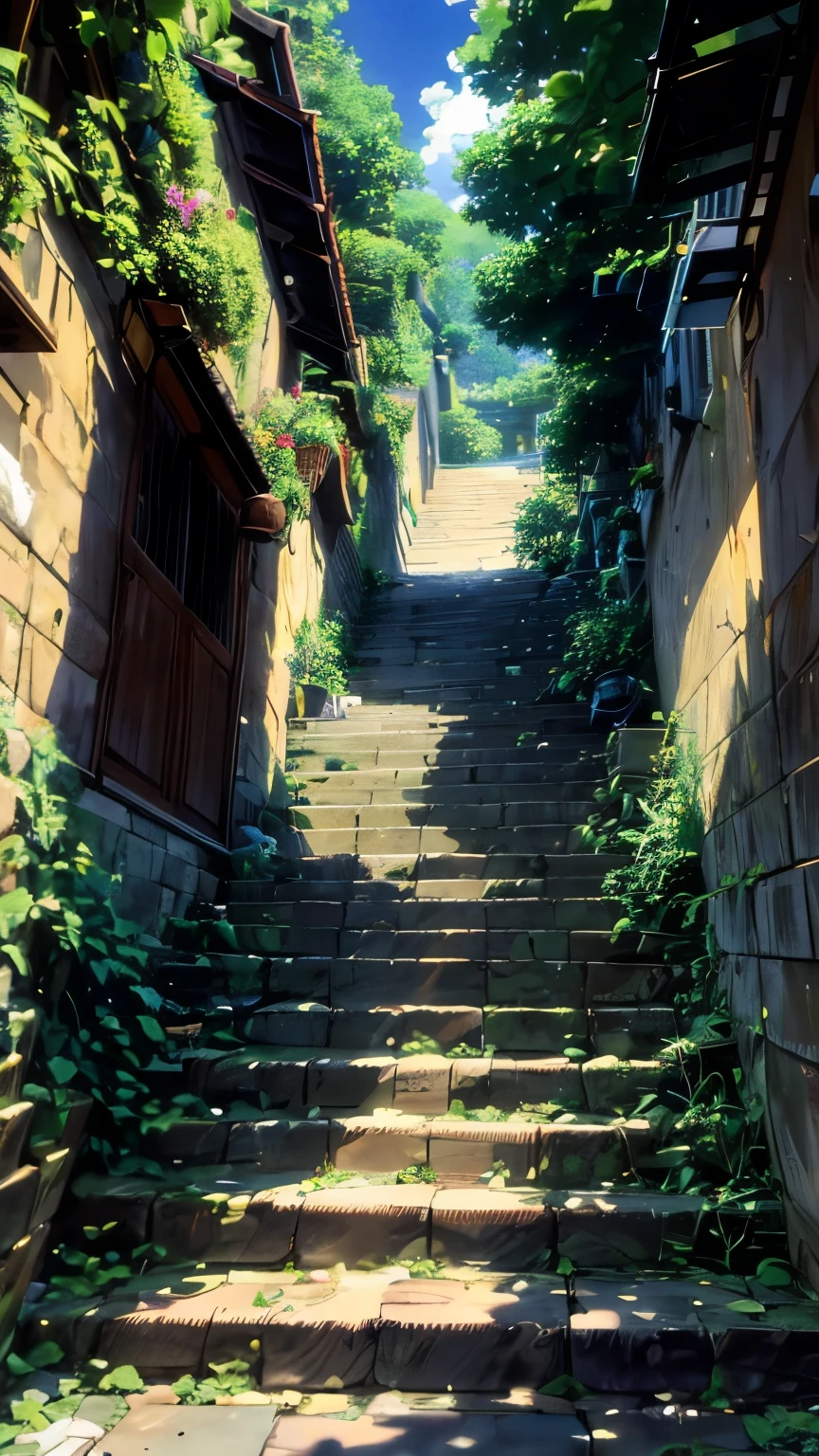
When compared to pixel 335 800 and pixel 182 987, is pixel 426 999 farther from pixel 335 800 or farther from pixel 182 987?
pixel 335 800

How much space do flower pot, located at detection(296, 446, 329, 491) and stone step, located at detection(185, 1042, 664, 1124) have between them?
5401 mm

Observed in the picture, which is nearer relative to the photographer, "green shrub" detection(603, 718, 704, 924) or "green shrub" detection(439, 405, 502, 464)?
"green shrub" detection(603, 718, 704, 924)

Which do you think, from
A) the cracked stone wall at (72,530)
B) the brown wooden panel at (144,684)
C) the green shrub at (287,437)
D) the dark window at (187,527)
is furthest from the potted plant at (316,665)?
the cracked stone wall at (72,530)

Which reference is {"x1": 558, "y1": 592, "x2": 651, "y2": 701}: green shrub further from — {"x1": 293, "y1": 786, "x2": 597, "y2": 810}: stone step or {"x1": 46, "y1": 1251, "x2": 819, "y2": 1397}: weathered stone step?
{"x1": 46, "y1": 1251, "x2": 819, "y2": 1397}: weathered stone step

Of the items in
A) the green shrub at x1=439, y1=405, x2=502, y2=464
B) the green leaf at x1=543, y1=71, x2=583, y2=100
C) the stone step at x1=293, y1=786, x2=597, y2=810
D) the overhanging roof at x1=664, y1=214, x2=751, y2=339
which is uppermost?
the green shrub at x1=439, y1=405, x2=502, y2=464

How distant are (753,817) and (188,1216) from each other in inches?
91.6

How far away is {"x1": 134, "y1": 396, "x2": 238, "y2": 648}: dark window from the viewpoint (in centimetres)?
534

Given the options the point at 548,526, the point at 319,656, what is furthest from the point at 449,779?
the point at 548,526

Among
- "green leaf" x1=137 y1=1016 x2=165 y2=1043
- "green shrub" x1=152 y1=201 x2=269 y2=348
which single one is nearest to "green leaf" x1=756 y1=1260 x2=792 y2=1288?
"green leaf" x1=137 y1=1016 x2=165 y2=1043

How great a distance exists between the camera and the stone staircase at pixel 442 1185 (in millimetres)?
2500

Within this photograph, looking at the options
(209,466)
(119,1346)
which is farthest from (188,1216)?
(209,466)

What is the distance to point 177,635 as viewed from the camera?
5.57m

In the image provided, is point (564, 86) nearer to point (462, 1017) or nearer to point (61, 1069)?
point (462, 1017)

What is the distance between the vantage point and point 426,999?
4.46 metres
